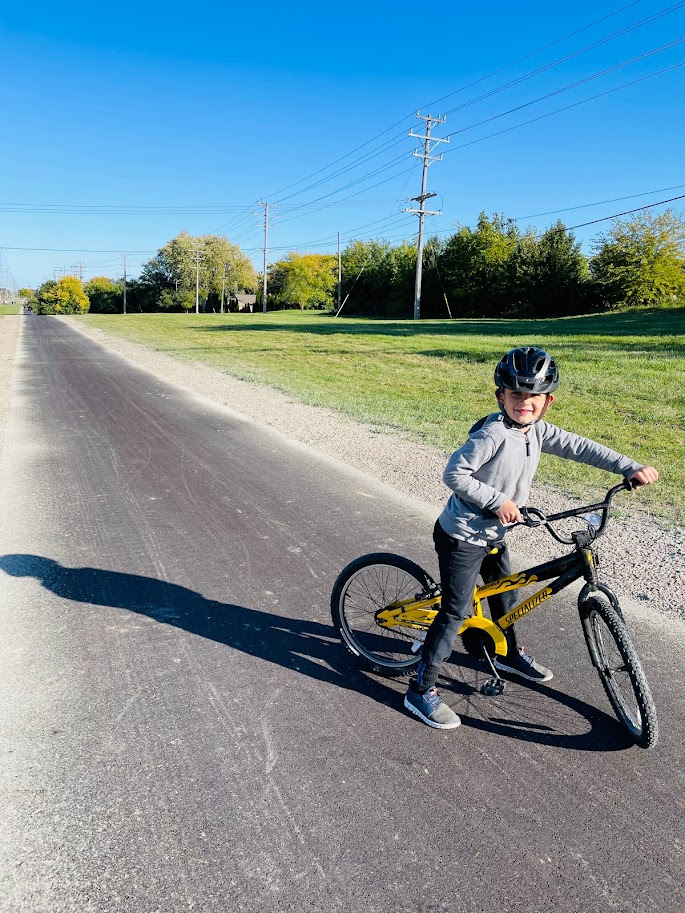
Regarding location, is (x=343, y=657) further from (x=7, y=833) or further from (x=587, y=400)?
(x=587, y=400)

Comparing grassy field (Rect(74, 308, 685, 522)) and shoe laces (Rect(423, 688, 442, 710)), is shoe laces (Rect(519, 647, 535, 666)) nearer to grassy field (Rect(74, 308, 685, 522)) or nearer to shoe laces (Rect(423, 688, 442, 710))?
shoe laces (Rect(423, 688, 442, 710))

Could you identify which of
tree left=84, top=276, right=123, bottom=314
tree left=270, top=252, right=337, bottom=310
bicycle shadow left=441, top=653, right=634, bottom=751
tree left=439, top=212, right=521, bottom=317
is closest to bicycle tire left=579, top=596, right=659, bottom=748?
bicycle shadow left=441, top=653, right=634, bottom=751

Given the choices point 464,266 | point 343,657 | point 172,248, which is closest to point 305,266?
point 172,248

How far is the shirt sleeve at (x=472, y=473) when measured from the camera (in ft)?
9.17

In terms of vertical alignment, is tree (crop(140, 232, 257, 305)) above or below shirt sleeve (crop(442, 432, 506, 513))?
above

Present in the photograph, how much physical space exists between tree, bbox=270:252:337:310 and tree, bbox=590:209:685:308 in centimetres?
5352

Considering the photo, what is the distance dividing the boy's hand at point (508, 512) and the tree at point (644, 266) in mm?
50010

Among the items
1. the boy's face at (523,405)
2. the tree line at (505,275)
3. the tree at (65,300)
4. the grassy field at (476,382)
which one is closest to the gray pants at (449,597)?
the boy's face at (523,405)

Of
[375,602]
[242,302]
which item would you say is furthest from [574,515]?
[242,302]

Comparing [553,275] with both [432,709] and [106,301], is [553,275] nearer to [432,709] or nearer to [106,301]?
[432,709]

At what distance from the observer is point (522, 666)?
3469 mm

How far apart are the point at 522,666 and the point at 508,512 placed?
1.20 meters

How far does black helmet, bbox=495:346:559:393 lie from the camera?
2877mm

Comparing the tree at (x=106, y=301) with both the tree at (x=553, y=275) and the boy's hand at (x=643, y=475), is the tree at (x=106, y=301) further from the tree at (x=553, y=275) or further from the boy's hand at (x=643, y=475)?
the boy's hand at (x=643, y=475)
